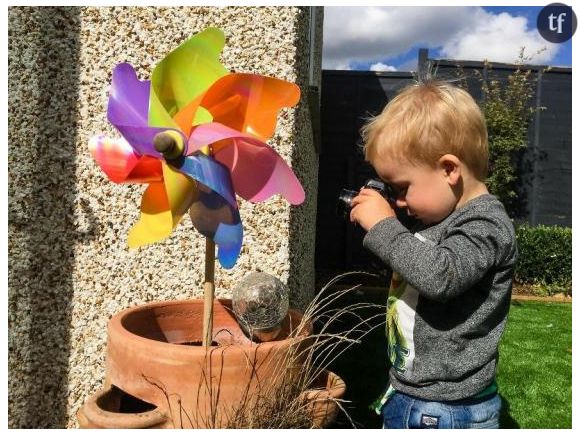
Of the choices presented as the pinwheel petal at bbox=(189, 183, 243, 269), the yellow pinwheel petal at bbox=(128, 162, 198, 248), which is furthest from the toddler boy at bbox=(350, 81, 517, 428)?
the yellow pinwheel petal at bbox=(128, 162, 198, 248)

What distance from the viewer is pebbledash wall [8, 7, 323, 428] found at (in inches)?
72.9

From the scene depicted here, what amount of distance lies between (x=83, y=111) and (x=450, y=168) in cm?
131

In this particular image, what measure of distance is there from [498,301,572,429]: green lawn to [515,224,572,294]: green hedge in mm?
1201

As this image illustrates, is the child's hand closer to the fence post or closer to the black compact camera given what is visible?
the black compact camera

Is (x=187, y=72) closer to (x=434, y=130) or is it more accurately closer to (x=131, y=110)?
(x=131, y=110)

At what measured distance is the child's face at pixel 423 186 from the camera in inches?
52.3

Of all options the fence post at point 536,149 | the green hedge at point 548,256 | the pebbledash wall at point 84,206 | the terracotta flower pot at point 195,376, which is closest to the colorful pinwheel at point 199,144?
the terracotta flower pot at point 195,376

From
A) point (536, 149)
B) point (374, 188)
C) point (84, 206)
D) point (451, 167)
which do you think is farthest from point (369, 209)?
point (536, 149)

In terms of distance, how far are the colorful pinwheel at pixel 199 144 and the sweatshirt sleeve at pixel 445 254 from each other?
11.1 inches

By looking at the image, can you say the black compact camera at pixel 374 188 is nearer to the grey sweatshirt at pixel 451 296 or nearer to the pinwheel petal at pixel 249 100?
the grey sweatshirt at pixel 451 296

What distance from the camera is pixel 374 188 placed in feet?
4.66

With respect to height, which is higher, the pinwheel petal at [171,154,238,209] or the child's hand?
the pinwheel petal at [171,154,238,209]

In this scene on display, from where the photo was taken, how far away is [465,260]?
47.3 inches
